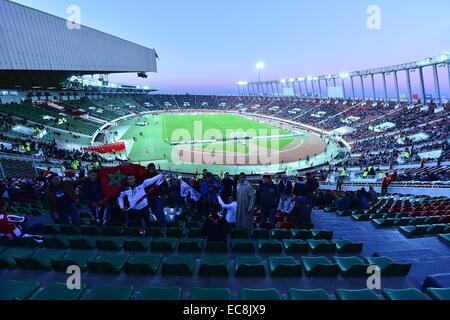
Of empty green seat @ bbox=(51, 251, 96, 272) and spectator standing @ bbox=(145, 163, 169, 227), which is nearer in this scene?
empty green seat @ bbox=(51, 251, 96, 272)

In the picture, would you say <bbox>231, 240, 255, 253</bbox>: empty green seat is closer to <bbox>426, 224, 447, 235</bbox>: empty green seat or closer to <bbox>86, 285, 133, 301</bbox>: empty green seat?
<bbox>86, 285, 133, 301</bbox>: empty green seat

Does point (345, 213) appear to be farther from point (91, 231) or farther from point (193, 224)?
point (91, 231)

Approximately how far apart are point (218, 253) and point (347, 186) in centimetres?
1999

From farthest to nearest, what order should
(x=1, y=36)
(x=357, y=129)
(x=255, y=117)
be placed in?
(x=255, y=117), (x=357, y=129), (x=1, y=36)

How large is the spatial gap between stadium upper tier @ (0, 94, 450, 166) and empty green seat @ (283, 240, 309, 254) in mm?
25952

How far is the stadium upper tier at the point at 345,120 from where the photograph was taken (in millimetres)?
36094

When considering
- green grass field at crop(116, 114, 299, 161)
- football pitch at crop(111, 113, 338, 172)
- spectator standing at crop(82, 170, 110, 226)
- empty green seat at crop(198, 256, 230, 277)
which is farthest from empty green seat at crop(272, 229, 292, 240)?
green grass field at crop(116, 114, 299, 161)

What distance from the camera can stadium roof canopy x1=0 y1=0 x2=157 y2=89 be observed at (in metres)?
23.1

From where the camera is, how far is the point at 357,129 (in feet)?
186

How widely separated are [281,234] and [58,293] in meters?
6.31
